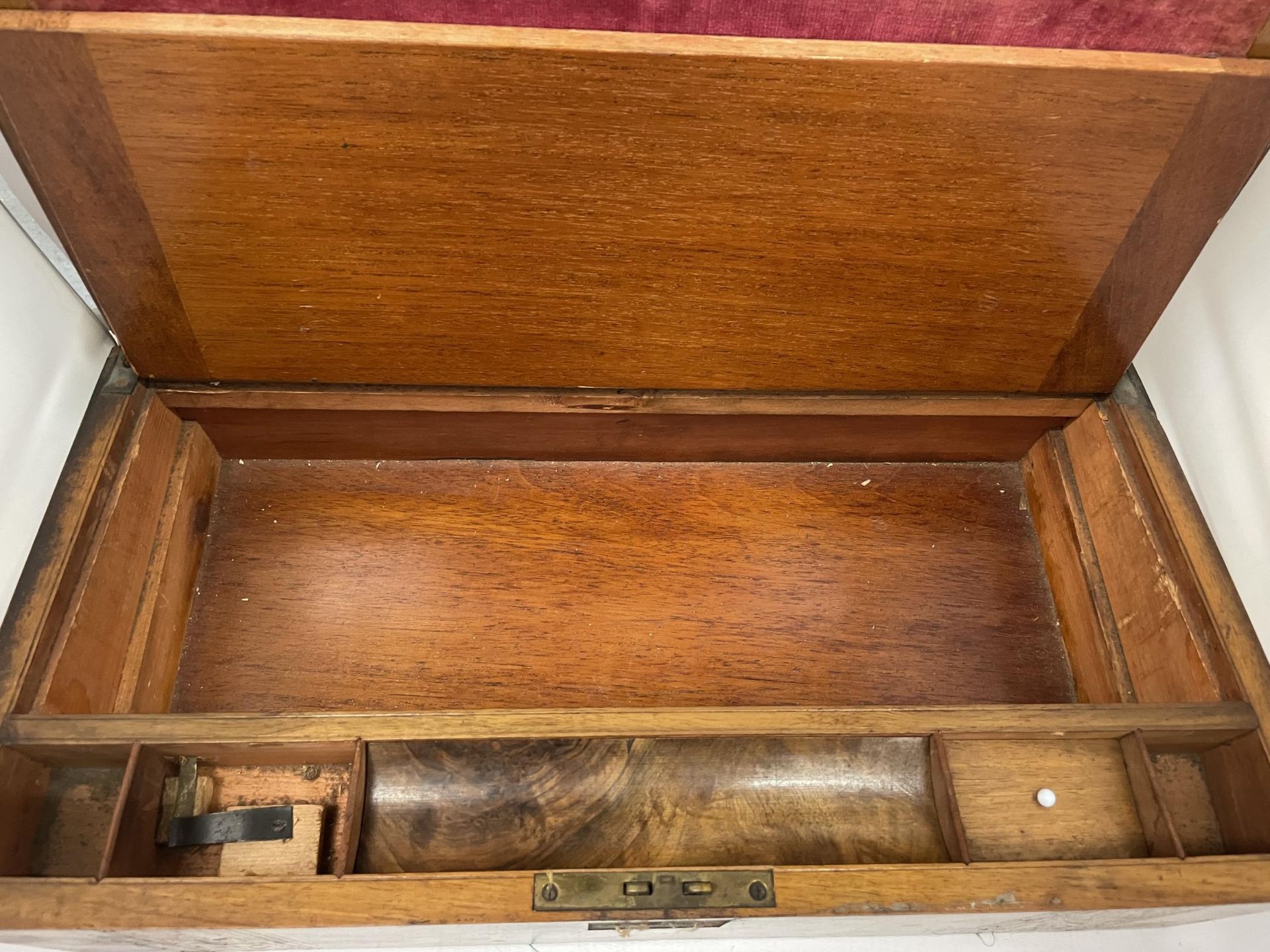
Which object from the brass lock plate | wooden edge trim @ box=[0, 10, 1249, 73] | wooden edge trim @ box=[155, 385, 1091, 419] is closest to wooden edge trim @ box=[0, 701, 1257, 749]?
the brass lock plate

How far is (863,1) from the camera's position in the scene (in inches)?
35.0

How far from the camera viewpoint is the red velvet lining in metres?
0.88

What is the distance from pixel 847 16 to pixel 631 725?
76 centimetres

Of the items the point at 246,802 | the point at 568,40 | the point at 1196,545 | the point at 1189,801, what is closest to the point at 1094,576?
the point at 1196,545

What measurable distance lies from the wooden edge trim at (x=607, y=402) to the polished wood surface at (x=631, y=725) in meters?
0.45

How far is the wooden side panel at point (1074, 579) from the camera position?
1.24 m

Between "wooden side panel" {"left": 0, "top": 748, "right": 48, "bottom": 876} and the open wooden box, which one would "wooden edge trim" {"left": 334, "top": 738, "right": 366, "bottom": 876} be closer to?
the open wooden box

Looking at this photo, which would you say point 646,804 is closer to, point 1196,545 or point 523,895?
point 523,895

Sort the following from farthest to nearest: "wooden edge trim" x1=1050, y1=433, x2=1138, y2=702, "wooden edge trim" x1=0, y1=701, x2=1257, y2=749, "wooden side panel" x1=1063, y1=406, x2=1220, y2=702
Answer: "wooden edge trim" x1=1050, y1=433, x2=1138, y2=702 < "wooden side panel" x1=1063, y1=406, x2=1220, y2=702 < "wooden edge trim" x1=0, y1=701, x2=1257, y2=749

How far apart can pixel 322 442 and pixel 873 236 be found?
2.72 feet

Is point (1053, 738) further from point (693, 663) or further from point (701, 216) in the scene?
point (701, 216)

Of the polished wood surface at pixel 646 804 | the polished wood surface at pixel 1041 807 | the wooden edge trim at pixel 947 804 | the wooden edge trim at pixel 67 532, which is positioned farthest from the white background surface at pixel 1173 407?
the wooden edge trim at pixel 947 804

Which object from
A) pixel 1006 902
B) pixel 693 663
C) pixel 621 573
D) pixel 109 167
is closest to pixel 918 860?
pixel 1006 902

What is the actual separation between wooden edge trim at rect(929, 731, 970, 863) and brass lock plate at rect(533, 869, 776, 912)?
0.22 metres
